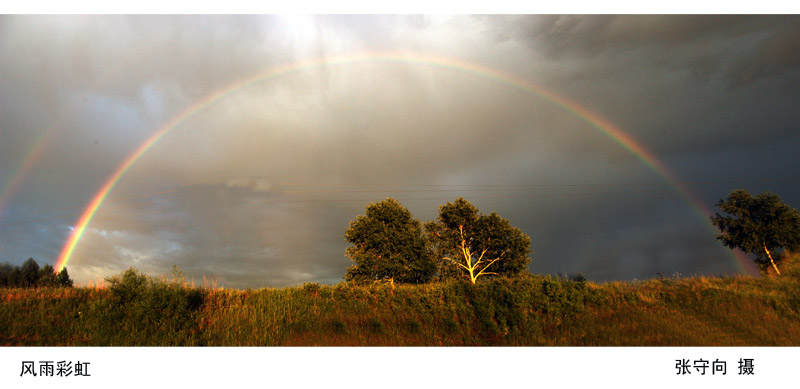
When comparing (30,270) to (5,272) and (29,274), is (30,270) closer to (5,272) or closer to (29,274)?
(29,274)

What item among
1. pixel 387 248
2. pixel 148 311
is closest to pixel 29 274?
pixel 387 248

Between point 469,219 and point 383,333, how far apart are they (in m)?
25.6

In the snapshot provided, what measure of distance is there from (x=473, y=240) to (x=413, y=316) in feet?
80.5

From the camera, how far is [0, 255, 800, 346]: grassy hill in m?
12.5

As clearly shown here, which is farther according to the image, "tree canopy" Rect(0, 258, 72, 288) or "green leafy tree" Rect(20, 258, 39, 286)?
"green leafy tree" Rect(20, 258, 39, 286)

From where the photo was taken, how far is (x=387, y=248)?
35.2 metres

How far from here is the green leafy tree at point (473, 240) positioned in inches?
1438

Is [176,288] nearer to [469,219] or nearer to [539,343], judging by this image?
[539,343]

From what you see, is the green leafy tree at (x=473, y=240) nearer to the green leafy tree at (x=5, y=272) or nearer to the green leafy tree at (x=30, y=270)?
the green leafy tree at (x=5, y=272)

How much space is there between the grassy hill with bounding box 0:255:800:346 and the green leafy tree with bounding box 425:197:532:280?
827 inches

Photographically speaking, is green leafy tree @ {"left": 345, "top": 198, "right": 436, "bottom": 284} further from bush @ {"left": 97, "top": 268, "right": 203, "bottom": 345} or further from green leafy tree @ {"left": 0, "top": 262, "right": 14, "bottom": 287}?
green leafy tree @ {"left": 0, "top": 262, "right": 14, "bottom": 287}

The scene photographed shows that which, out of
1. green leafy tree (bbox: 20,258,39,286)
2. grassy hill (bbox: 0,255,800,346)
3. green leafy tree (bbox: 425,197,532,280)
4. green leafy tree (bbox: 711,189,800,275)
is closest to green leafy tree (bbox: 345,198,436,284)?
green leafy tree (bbox: 425,197,532,280)

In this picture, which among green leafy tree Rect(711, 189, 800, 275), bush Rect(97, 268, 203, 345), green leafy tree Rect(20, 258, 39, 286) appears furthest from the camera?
green leafy tree Rect(20, 258, 39, 286)

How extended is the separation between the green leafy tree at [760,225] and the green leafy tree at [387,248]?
94.4 feet
